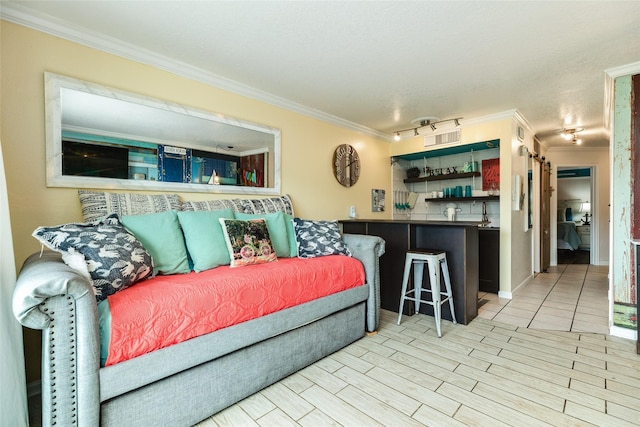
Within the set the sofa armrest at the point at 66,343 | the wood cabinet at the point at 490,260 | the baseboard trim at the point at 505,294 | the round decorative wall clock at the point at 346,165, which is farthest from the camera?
the round decorative wall clock at the point at 346,165

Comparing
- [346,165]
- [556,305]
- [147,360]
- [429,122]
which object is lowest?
[556,305]

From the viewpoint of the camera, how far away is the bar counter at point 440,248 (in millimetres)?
2943

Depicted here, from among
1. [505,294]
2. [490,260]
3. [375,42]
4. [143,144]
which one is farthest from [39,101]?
[505,294]

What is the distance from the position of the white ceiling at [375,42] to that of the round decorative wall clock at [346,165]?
916mm

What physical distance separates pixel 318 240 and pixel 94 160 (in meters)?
1.82

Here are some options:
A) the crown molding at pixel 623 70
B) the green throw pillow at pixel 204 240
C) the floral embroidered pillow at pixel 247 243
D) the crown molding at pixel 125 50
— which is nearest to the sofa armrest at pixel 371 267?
the floral embroidered pillow at pixel 247 243

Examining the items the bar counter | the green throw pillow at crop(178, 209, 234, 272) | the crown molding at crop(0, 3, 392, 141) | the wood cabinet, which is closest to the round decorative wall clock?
the crown molding at crop(0, 3, 392, 141)

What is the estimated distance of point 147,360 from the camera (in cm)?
139

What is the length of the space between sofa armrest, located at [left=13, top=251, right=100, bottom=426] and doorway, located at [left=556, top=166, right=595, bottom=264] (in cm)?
882

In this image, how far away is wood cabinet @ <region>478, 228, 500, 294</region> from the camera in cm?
398

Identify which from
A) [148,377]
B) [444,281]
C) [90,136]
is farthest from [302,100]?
[148,377]

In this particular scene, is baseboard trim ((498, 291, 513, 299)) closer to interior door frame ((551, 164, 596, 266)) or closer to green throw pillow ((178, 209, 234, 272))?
interior door frame ((551, 164, 596, 266))

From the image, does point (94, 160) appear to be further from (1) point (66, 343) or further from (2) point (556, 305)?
(2) point (556, 305)

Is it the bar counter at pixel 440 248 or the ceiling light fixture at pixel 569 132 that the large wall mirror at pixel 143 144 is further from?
the ceiling light fixture at pixel 569 132
